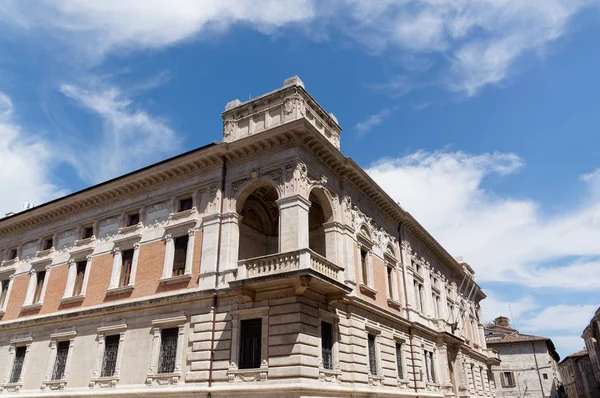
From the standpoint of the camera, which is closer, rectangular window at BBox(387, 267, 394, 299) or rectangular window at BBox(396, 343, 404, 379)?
rectangular window at BBox(396, 343, 404, 379)

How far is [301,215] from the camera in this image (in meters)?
20.9

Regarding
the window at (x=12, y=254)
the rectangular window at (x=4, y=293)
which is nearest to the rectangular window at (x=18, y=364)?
the rectangular window at (x=4, y=293)

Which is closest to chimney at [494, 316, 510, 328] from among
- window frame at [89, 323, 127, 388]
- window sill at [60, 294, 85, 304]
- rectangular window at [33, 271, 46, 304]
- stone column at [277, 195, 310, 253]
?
stone column at [277, 195, 310, 253]

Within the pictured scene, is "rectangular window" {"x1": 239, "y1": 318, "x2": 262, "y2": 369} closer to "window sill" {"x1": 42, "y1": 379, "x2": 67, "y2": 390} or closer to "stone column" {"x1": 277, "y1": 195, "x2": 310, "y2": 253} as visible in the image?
"stone column" {"x1": 277, "y1": 195, "x2": 310, "y2": 253}

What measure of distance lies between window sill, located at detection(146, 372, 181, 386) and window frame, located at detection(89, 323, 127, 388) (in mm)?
2129

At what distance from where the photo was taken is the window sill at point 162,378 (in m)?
20.4

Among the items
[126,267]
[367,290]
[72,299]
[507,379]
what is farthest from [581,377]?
[72,299]

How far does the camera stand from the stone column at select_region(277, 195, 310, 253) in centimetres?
2034

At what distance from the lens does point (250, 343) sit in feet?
65.1

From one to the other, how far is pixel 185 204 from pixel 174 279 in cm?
415

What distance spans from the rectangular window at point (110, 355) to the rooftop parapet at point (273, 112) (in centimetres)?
1158

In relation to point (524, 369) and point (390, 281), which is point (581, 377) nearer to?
point (524, 369)

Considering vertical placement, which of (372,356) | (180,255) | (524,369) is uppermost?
(180,255)

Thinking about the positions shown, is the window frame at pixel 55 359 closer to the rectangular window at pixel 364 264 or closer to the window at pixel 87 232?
the window at pixel 87 232
